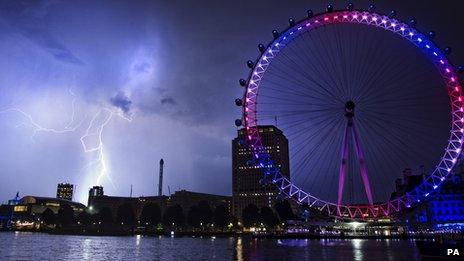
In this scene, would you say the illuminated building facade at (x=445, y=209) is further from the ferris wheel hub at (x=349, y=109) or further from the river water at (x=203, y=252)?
the ferris wheel hub at (x=349, y=109)

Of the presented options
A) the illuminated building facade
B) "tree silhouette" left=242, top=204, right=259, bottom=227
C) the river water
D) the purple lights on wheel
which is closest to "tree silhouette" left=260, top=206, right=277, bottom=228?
"tree silhouette" left=242, top=204, right=259, bottom=227

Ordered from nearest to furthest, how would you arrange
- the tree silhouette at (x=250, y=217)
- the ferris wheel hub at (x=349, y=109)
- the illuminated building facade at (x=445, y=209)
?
the ferris wheel hub at (x=349, y=109) → the illuminated building facade at (x=445, y=209) → the tree silhouette at (x=250, y=217)

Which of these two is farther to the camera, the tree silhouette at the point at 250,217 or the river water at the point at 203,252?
the tree silhouette at the point at 250,217

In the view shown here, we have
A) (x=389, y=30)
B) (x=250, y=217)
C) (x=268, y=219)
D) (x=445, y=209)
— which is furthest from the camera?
(x=250, y=217)

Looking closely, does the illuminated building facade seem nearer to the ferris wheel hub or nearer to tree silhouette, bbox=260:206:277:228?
tree silhouette, bbox=260:206:277:228

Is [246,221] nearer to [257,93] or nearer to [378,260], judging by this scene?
[257,93]

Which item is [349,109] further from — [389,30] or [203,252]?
[203,252]

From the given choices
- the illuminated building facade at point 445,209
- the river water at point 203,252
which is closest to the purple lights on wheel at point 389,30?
the river water at point 203,252

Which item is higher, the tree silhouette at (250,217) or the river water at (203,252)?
the tree silhouette at (250,217)

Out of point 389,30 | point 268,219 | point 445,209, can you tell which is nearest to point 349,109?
point 389,30

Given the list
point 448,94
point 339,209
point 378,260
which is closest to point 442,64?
point 448,94

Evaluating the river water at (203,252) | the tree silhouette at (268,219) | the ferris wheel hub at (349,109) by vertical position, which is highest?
the ferris wheel hub at (349,109)
